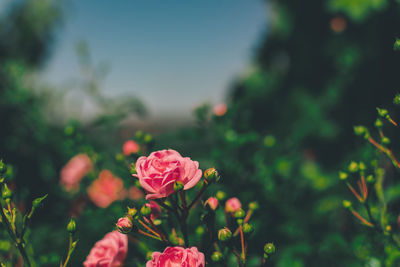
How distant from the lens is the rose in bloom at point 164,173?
55 cm

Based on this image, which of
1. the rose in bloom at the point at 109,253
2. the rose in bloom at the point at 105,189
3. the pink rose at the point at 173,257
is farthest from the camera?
the rose in bloom at the point at 105,189

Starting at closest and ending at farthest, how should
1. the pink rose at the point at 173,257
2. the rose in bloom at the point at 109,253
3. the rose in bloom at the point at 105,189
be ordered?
the pink rose at the point at 173,257 → the rose in bloom at the point at 109,253 → the rose in bloom at the point at 105,189

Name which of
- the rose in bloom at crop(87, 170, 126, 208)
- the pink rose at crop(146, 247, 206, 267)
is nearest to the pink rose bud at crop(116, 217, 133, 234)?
the pink rose at crop(146, 247, 206, 267)

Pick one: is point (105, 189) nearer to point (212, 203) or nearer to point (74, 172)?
point (74, 172)

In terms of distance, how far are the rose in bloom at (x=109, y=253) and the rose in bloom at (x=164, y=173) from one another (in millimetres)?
212

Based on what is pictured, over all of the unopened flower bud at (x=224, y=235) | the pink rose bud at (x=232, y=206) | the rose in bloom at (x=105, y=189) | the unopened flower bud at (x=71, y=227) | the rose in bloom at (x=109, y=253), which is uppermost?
the unopened flower bud at (x=224, y=235)

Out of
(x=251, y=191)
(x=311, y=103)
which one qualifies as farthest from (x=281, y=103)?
(x=251, y=191)

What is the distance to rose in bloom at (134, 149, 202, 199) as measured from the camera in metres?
0.55

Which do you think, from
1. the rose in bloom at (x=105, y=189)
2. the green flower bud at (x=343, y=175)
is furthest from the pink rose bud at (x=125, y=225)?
the rose in bloom at (x=105, y=189)

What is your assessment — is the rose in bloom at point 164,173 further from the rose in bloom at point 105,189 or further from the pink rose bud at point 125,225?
the rose in bloom at point 105,189

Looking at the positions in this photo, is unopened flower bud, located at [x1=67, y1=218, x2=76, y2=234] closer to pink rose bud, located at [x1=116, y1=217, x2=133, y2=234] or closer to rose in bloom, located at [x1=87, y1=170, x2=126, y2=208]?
pink rose bud, located at [x1=116, y1=217, x2=133, y2=234]

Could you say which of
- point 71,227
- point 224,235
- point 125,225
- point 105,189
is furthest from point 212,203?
point 105,189

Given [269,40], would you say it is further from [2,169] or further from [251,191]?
[2,169]

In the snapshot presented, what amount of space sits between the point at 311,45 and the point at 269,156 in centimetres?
299
